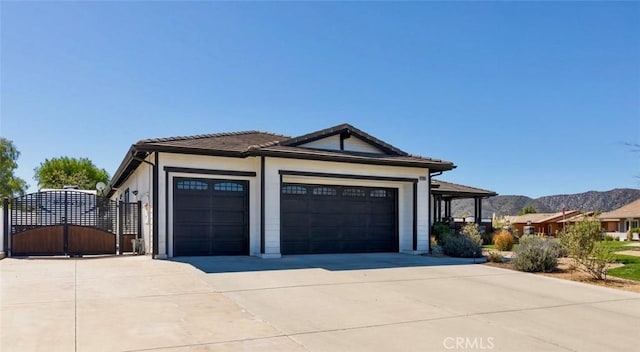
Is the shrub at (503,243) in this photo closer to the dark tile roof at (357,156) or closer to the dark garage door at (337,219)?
the dark tile roof at (357,156)

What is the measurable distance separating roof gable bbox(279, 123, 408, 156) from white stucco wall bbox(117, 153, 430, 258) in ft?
2.40

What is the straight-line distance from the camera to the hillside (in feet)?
279

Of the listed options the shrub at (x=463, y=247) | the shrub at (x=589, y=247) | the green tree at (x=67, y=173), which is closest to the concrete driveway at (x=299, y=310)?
the shrub at (x=589, y=247)

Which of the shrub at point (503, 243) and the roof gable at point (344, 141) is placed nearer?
the roof gable at point (344, 141)

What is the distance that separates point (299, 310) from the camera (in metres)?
7.49

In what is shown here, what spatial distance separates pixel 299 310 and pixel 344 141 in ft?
33.1

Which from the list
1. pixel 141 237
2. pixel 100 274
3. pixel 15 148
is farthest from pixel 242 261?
pixel 15 148

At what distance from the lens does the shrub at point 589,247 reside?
11578mm

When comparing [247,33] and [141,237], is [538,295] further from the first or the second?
[141,237]

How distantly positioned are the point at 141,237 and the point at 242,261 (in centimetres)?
493

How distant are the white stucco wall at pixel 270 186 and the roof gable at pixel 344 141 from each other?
73cm

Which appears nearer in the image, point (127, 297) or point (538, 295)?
point (127, 297)

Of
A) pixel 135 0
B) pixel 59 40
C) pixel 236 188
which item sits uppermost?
pixel 135 0

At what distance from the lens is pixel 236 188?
603 inches
